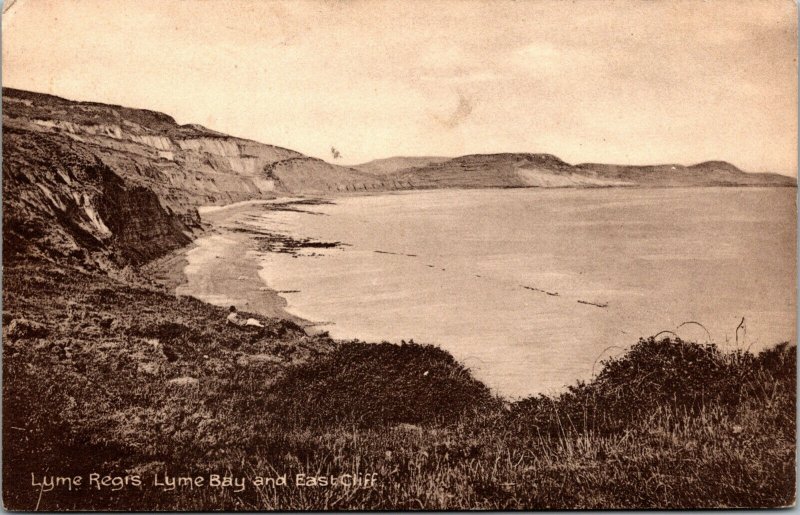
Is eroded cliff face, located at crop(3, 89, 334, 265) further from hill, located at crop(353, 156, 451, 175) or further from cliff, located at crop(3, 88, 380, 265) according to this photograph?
hill, located at crop(353, 156, 451, 175)

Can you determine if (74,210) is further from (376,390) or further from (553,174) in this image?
(553,174)

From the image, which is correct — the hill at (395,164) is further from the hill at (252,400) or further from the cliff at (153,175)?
the hill at (252,400)

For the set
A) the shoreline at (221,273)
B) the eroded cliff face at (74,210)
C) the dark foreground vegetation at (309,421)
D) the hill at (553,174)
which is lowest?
the dark foreground vegetation at (309,421)

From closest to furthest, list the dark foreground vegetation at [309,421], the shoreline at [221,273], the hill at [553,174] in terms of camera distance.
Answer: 1. the dark foreground vegetation at [309,421]
2. the shoreline at [221,273]
3. the hill at [553,174]

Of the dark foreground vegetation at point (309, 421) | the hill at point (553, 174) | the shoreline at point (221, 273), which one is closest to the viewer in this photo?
the dark foreground vegetation at point (309, 421)

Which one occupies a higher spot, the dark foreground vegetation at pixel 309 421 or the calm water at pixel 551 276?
the calm water at pixel 551 276

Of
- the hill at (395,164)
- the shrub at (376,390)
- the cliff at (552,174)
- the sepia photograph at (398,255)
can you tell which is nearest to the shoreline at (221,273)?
the sepia photograph at (398,255)
